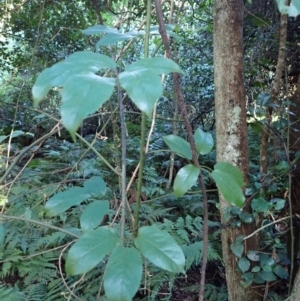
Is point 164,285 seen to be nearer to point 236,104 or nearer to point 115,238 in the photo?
point 236,104

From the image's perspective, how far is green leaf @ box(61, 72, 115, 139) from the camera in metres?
0.32

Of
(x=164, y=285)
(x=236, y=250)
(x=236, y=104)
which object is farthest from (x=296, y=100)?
(x=164, y=285)

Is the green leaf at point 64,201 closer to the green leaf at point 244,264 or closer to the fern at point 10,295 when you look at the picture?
the green leaf at point 244,264

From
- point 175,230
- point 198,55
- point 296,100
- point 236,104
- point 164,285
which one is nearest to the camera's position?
point 236,104

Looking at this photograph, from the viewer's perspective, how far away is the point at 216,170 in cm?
56

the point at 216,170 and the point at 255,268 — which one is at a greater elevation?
the point at 216,170

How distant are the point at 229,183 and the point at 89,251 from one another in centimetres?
24

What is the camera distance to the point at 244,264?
1225 millimetres

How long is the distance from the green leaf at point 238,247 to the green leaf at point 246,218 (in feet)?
0.20

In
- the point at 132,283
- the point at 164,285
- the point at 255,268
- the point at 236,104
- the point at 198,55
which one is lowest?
the point at 164,285

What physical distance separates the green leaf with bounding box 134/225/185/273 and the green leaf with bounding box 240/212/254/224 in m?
0.83

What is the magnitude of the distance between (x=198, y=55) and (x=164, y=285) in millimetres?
2783

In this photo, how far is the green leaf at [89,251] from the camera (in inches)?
16.1

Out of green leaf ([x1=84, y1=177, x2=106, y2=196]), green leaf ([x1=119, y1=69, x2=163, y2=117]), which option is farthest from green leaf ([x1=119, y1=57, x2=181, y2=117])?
green leaf ([x1=84, y1=177, x2=106, y2=196])
